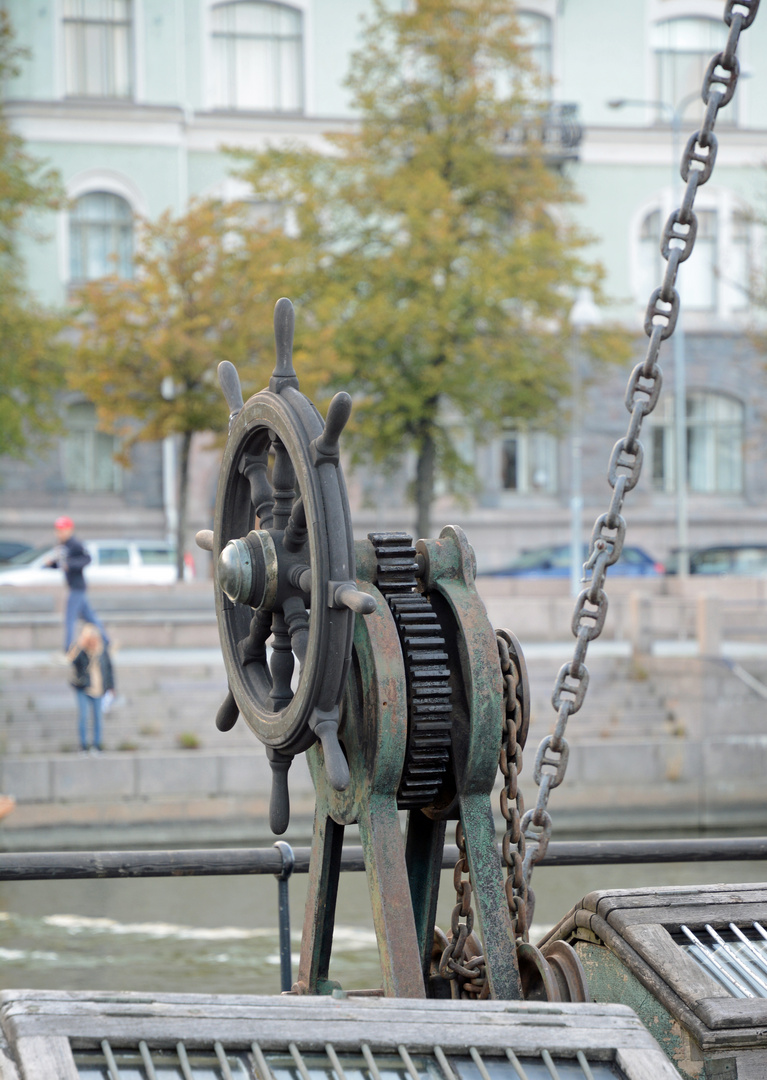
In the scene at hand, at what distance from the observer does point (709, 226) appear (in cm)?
3531

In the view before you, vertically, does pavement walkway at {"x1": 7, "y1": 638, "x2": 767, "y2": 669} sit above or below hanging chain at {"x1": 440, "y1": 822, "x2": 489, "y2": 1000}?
below

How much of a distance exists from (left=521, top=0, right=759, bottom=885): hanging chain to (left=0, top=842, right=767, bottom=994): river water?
6808 mm

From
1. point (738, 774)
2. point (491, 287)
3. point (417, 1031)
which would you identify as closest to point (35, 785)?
point (738, 774)

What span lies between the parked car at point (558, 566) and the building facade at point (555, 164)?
2.93 m

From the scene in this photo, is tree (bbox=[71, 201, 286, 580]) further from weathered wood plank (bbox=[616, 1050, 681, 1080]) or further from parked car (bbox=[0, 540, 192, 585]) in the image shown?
weathered wood plank (bbox=[616, 1050, 681, 1080])

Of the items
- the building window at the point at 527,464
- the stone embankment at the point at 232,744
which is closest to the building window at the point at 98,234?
the building window at the point at 527,464

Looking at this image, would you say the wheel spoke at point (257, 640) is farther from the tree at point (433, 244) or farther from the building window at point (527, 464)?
the building window at point (527, 464)

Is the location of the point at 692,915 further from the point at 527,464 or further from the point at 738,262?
the point at 738,262

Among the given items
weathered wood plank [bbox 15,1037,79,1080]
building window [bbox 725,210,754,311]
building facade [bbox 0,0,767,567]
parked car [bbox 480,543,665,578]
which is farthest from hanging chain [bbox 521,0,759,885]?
building window [bbox 725,210,754,311]

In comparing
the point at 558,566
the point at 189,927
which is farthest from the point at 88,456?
the point at 189,927

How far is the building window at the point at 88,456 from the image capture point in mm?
32469

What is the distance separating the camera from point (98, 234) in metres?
32.0

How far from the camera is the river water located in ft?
32.5

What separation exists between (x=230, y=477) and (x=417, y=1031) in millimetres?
1253
